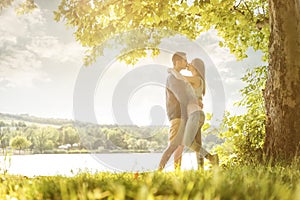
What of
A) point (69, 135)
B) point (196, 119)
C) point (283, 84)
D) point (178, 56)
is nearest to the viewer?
point (283, 84)

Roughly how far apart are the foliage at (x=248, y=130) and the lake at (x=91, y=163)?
1.14 metres

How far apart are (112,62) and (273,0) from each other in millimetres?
6628

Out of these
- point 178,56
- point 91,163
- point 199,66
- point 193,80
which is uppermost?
point 178,56

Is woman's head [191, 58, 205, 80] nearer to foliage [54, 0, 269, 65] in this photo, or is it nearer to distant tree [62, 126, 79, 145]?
foliage [54, 0, 269, 65]

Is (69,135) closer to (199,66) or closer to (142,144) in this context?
(142,144)

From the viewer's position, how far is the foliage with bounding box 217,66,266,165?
338 inches

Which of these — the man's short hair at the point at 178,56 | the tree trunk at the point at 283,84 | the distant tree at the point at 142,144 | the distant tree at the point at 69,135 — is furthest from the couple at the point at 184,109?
the distant tree at the point at 69,135

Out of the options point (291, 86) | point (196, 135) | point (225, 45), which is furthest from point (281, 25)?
point (225, 45)

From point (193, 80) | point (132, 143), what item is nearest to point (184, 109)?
point (193, 80)

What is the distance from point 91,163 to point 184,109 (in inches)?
85.6

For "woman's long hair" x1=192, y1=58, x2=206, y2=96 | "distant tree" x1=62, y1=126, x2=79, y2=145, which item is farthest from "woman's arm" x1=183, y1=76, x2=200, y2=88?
"distant tree" x1=62, y1=126, x2=79, y2=145

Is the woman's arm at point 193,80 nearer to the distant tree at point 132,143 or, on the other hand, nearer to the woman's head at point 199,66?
the woman's head at point 199,66

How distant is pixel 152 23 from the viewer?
11875 mm

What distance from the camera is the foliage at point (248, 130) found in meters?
8.60
